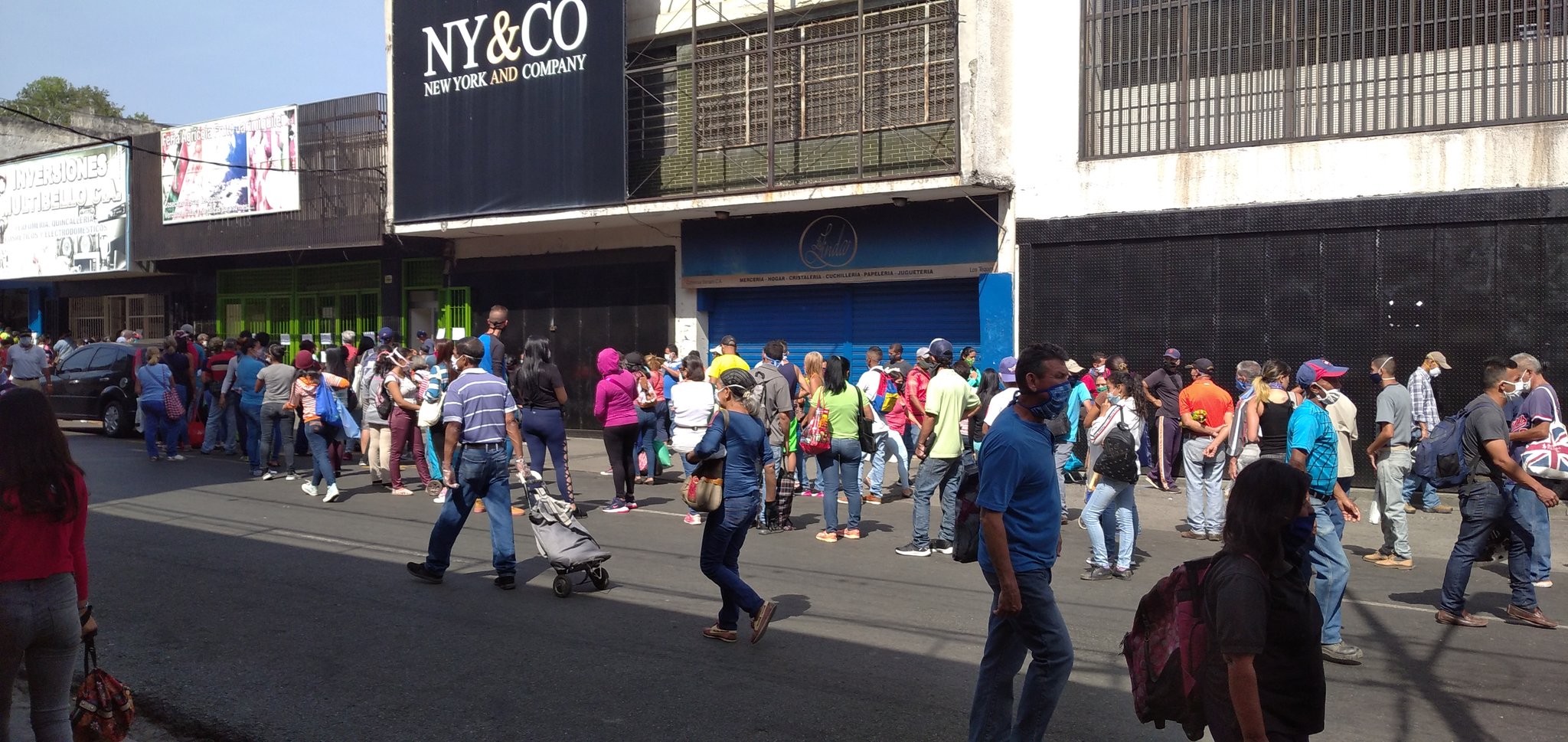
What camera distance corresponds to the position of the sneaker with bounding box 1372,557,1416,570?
9.64m

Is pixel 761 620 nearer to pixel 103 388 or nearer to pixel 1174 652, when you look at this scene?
pixel 1174 652

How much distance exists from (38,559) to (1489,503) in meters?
7.64

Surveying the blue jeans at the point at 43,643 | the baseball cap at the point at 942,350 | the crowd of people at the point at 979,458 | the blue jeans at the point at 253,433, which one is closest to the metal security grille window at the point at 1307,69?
the crowd of people at the point at 979,458

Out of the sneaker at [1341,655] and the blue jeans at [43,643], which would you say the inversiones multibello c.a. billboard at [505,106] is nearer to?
the sneaker at [1341,655]

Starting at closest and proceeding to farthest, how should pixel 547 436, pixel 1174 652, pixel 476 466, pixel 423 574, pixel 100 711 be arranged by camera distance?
pixel 1174 652 → pixel 100 711 → pixel 476 466 → pixel 423 574 → pixel 547 436

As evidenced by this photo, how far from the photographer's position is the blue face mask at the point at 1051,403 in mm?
4586

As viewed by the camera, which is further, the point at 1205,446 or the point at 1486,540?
the point at 1205,446

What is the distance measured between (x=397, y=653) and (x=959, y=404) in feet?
17.0

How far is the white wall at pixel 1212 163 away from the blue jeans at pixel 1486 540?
24.8 ft

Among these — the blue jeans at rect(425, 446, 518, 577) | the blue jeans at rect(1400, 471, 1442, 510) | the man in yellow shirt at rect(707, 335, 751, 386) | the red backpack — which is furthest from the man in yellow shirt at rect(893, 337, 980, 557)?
the red backpack

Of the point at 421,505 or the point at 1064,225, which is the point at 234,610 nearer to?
the point at 421,505

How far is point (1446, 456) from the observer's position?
7656 mm

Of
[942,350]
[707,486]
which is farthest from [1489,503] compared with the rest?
[707,486]

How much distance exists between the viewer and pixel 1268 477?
3404 mm
